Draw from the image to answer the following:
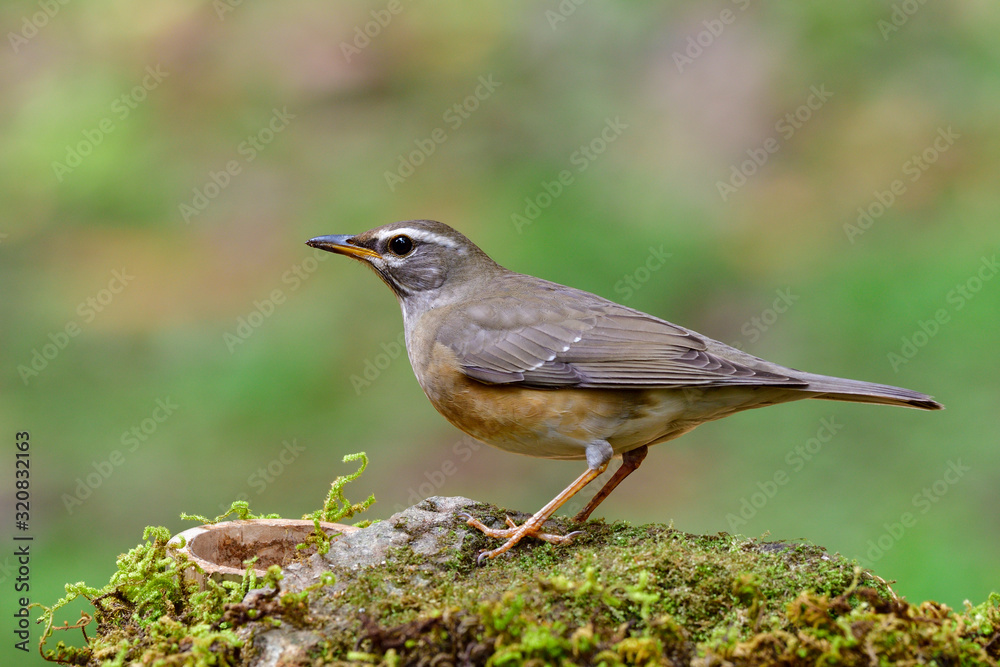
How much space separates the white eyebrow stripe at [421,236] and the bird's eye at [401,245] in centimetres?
3

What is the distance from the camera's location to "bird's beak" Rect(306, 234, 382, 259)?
5879 mm

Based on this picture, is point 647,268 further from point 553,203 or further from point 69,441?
point 69,441

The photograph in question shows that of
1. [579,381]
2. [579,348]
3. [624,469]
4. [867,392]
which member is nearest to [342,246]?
[579,348]

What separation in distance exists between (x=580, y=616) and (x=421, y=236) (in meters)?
3.54

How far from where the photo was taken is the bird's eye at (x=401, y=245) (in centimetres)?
609

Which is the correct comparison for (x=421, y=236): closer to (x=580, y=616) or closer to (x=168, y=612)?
(x=168, y=612)

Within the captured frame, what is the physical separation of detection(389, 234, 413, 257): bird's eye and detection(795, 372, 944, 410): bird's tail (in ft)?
8.88

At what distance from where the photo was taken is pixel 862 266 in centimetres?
1023

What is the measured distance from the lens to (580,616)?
123 inches

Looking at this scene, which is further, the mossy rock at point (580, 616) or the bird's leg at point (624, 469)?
the bird's leg at point (624, 469)

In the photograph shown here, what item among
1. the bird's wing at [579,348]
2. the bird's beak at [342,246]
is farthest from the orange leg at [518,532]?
the bird's beak at [342,246]

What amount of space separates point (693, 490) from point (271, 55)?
8325mm

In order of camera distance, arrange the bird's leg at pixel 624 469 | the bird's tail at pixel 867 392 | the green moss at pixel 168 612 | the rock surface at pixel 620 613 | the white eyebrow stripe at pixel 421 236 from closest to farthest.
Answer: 1. the rock surface at pixel 620 613
2. the green moss at pixel 168 612
3. the bird's tail at pixel 867 392
4. the bird's leg at pixel 624 469
5. the white eyebrow stripe at pixel 421 236

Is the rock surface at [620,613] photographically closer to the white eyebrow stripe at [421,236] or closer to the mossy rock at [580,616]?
the mossy rock at [580,616]
